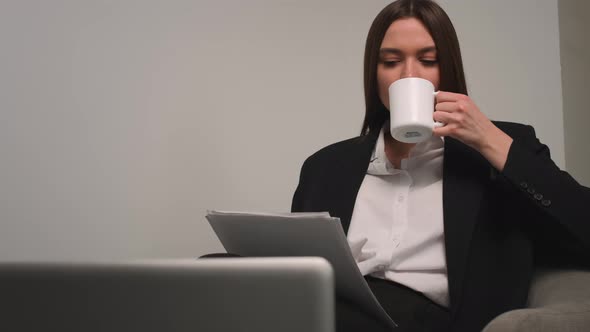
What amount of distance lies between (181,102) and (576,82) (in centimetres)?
124

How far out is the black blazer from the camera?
0.95m

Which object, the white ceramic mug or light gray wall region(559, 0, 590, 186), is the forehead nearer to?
the white ceramic mug

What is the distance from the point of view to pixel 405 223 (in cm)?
111

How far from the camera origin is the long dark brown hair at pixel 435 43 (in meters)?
1.18

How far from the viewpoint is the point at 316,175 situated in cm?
135

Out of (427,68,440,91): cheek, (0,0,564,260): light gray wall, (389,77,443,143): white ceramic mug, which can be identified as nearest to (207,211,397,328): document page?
(389,77,443,143): white ceramic mug

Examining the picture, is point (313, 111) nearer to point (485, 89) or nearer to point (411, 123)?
point (485, 89)

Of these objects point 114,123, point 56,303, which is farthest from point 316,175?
point 56,303

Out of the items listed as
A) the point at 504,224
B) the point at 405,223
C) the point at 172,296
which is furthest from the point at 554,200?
the point at 172,296

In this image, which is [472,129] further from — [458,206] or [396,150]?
[396,150]

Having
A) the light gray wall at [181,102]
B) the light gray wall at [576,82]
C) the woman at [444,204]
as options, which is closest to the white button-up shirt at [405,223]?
the woman at [444,204]

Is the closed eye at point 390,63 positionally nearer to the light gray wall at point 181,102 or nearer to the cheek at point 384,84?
the cheek at point 384,84

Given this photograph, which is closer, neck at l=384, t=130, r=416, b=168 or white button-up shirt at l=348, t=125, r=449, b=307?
white button-up shirt at l=348, t=125, r=449, b=307

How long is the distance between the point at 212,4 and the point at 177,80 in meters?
0.28
